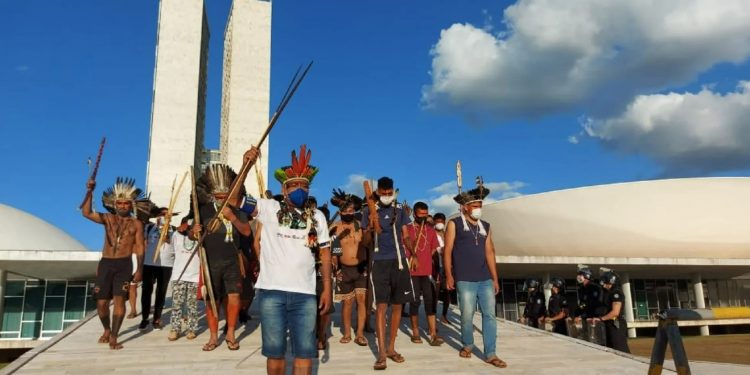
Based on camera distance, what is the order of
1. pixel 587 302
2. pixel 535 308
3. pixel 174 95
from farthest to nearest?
1. pixel 174 95
2. pixel 535 308
3. pixel 587 302

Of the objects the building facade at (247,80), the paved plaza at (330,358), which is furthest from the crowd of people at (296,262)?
the building facade at (247,80)

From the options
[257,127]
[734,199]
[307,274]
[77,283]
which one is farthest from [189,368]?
[257,127]

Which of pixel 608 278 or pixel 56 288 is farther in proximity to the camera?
pixel 56 288

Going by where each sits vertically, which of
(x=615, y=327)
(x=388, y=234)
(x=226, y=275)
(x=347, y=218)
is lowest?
(x=615, y=327)

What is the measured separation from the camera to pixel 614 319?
28.4 feet

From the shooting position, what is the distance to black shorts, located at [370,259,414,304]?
20.4ft

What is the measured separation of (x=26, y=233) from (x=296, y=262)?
43.6 m

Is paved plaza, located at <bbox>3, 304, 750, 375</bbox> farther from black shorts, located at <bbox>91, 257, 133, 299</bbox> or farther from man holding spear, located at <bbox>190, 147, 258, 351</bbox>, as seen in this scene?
black shorts, located at <bbox>91, 257, 133, 299</bbox>

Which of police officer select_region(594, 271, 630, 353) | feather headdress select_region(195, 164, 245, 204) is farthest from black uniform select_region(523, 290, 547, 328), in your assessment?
feather headdress select_region(195, 164, 245, 204)

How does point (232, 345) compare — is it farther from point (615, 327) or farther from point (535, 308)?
point (535, 308)

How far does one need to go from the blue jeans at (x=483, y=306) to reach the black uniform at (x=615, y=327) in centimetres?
352

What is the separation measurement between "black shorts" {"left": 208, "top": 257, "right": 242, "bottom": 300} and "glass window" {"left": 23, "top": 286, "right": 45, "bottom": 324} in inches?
1048

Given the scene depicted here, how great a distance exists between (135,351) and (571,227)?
103ft

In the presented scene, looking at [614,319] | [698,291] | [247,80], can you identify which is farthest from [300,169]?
[247,80]
